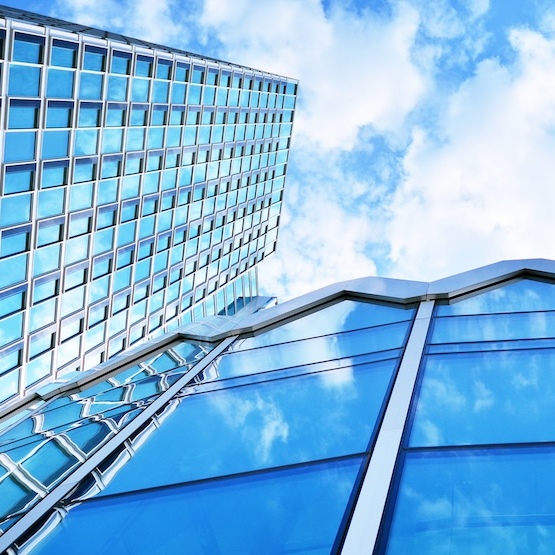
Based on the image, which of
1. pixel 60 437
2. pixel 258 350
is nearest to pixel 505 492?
pixel 60 437

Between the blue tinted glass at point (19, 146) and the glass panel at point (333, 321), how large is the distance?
69.0 ft

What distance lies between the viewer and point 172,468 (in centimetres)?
673

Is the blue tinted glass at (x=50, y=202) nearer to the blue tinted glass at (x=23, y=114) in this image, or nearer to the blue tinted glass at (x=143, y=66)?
the blue tinted glass at (x=23, y=114)

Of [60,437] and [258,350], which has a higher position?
[258,350]

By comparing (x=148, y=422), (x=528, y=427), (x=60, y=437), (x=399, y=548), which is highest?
(x=528, y=427)

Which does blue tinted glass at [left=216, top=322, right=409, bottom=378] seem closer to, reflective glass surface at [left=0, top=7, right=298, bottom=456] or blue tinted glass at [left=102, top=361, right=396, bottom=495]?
blue tinted glass at [left=102, top=361, right=396, bottom=495]

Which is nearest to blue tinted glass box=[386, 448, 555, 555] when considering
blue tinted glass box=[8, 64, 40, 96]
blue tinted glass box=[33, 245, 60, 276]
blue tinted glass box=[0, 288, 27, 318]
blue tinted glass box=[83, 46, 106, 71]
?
blue tinted glass box=[8, 64, 40, 96]

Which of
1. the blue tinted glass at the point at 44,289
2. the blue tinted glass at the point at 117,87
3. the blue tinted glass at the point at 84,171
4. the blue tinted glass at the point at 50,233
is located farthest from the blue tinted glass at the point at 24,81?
the blue tinted glass at the point at 44,289

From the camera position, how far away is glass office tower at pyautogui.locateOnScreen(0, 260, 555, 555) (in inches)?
192

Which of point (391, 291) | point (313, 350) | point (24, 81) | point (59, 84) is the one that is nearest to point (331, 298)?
point (391, 291)

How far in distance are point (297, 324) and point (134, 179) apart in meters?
31.2

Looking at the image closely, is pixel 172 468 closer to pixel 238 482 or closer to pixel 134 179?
pixel 238 482

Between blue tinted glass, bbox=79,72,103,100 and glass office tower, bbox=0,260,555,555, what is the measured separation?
26.2 meters

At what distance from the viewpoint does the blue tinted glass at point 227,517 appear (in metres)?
4.94
